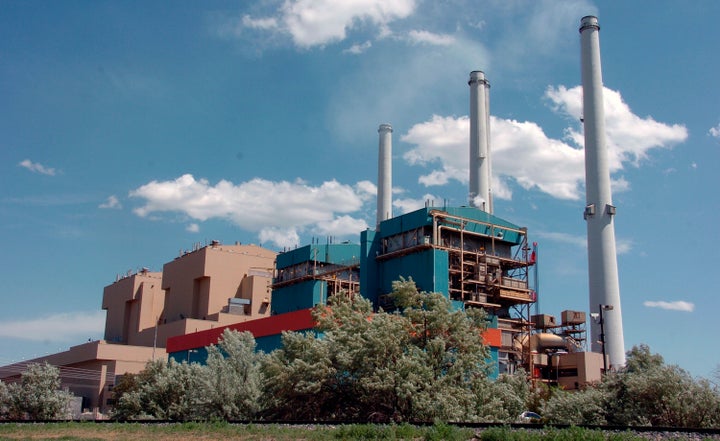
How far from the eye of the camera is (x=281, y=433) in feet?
67.3

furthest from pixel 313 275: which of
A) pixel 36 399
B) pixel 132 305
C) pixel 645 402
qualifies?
pixel 645 402

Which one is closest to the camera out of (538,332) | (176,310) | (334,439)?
(334,439)

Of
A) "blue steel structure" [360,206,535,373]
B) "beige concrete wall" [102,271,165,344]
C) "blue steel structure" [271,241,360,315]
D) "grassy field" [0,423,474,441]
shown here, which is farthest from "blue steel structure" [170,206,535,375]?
"beige concrete wall" [102,271,165,344]

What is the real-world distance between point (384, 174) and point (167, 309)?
107 ft

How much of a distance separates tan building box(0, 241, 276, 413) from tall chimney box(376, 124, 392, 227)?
62.7ft

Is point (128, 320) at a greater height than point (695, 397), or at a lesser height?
greater

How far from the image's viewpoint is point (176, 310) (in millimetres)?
77625

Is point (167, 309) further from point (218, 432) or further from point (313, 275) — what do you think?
point (218, 432)

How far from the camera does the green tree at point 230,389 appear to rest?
3033cm

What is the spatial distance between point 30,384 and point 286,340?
22356mm

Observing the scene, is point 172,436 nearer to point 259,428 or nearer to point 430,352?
point 259,428

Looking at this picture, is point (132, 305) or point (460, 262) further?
point (132, 305)

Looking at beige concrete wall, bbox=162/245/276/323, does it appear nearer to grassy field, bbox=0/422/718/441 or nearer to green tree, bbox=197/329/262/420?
green tree, bbox=197/329/262/420

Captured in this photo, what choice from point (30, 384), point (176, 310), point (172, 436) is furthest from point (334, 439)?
point (176, 310)
